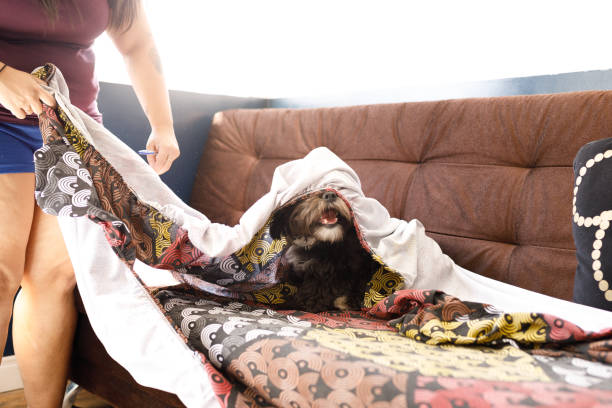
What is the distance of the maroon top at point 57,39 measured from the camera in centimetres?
93

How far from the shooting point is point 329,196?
1.01 meters

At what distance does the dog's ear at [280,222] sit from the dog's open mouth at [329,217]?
7 centimetres

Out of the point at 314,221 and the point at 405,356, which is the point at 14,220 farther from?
the point at 405,356

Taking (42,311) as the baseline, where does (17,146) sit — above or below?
above

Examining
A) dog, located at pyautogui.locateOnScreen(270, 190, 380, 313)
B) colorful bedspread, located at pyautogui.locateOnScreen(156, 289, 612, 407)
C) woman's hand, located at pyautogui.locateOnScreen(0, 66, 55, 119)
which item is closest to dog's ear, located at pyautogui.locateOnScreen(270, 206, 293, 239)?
dog, located at pyautogui.locateOnScreen(270, 190, 380, 313)

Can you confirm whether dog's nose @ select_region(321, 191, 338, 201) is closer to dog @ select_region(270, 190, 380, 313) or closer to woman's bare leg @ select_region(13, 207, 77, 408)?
dog @ select_region(270, 190, 380, 313)

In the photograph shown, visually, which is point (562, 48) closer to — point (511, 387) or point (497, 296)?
point (497, 296)

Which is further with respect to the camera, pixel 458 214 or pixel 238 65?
pixel 238 65

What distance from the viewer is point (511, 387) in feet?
1.81

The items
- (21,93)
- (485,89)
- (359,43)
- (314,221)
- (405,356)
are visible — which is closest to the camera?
(405,356)

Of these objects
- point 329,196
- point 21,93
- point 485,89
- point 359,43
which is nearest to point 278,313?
point 329,196

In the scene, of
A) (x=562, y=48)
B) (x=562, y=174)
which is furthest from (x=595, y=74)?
(x=562, y=174)

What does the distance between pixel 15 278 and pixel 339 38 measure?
1.51 metres

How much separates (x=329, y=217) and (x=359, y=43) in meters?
1.16
